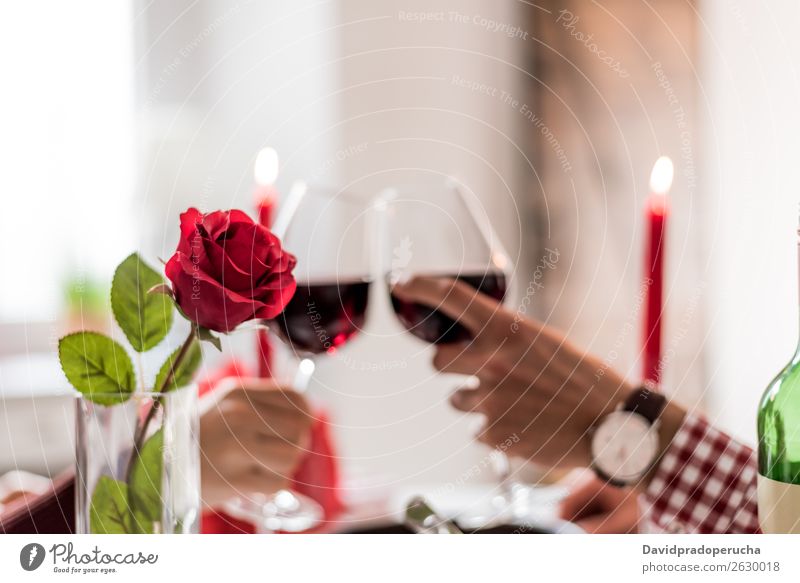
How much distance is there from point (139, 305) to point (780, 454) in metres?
0.26

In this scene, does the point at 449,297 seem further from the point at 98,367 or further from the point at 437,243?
the point at 98,367

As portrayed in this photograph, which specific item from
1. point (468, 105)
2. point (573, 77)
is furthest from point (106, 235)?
point (573, 77)

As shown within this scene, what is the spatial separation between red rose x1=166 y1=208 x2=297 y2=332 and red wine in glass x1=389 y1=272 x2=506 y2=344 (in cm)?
14

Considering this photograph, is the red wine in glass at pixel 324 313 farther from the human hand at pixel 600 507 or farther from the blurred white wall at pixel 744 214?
the blurred white wall at pixel 744 214

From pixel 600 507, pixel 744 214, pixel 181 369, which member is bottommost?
pixel 600 507

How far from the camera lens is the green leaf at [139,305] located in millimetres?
317

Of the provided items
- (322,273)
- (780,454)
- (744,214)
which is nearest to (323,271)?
(322,273)

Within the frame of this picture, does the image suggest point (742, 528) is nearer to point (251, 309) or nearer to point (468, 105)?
point (251, 309)

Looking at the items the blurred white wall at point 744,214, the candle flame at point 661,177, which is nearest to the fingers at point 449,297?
the candle flame at point 661,177

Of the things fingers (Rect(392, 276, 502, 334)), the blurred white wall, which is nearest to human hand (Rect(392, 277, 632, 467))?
fingers (Rect(392, 276, 502, 334))

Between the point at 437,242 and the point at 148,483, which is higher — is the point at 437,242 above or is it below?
above

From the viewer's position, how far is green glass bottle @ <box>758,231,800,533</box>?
306 millimetres

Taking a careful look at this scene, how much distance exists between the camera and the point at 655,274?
0.41 meters
